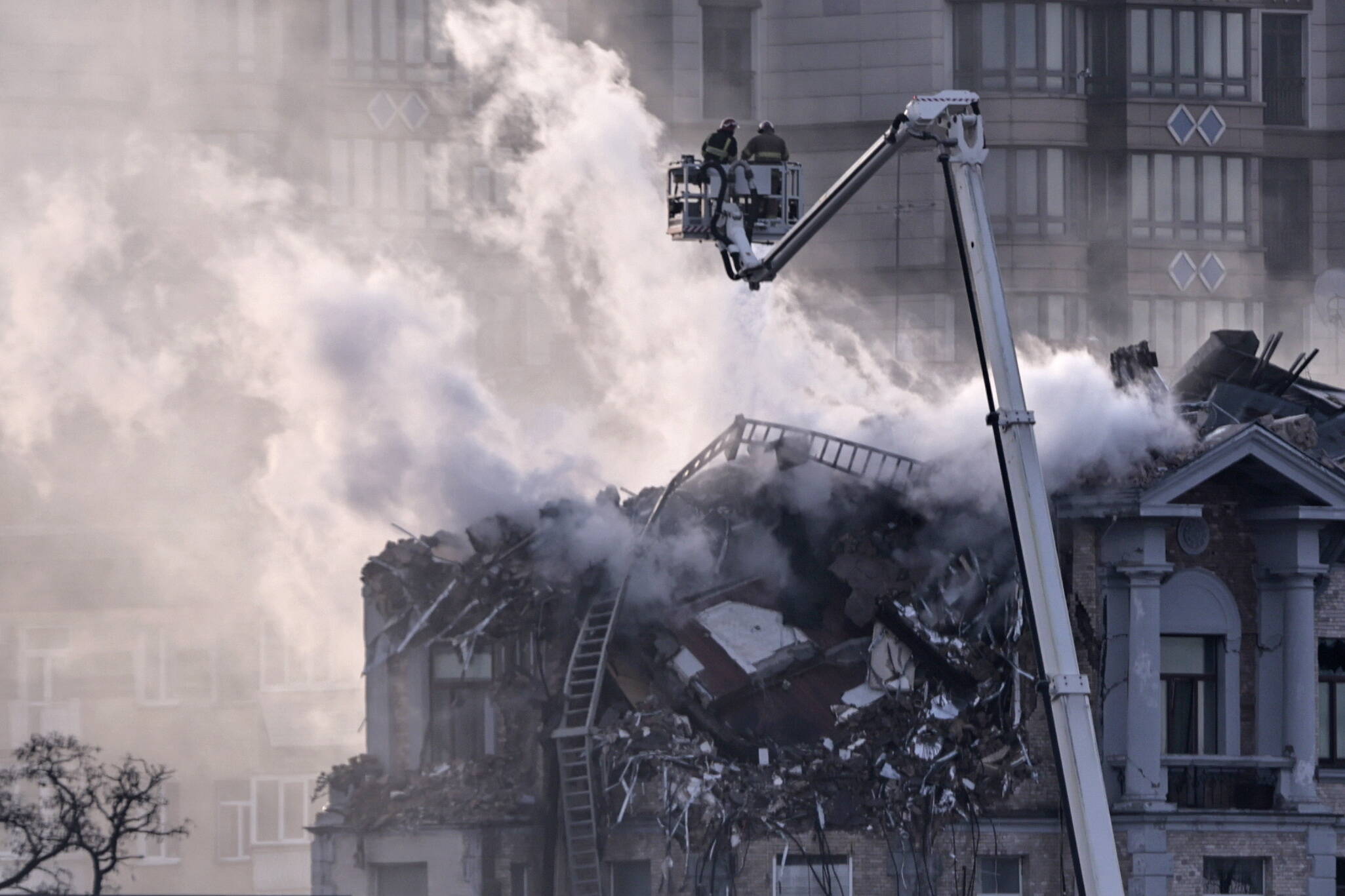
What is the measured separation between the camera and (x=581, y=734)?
35.9 meters

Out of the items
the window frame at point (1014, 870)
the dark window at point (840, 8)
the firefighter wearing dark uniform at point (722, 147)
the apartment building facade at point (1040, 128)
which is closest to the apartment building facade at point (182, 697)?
the apartment building facade at point (1040, 128)

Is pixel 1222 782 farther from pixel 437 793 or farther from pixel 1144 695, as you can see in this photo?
pixel 437 793

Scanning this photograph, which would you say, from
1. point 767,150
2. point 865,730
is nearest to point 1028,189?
point 865,730

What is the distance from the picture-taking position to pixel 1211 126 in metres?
65.9

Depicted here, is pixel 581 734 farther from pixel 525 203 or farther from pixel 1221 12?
pixel 1221 12

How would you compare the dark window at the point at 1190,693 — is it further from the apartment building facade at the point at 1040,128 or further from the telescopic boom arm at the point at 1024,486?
the apartment building facade at the point at 1040,128

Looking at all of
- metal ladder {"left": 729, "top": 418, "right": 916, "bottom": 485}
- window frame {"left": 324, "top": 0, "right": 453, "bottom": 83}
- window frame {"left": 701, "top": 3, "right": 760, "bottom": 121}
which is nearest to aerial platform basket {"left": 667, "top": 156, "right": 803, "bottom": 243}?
metal ladder {"left": 729, "top": 418, "right": 916, "bottom": 485}

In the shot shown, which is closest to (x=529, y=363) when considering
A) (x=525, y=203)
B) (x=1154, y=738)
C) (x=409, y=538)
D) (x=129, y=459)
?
(x=525, y=203)

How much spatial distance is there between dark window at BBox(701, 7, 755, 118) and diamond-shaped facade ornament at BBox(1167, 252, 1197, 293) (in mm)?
11537

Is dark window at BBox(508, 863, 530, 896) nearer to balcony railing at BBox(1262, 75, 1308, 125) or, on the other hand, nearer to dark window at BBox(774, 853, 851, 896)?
dark window at BBox(774, 853, 851, 896)

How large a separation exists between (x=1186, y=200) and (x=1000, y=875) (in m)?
33.4

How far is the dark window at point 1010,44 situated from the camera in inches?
2507

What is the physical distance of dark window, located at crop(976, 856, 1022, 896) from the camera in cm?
3638

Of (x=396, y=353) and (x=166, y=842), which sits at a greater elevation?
(x=396, y=353)
